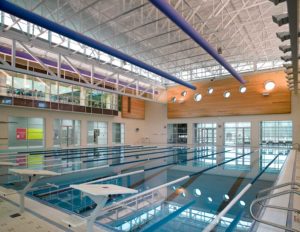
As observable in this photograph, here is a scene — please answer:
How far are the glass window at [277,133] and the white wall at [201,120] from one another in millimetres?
447

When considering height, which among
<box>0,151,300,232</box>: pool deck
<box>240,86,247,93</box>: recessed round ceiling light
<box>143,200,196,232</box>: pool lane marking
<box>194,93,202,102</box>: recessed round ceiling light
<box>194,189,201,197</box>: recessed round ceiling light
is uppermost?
<box>240,86,247,93</box>: recessed round ceiling light

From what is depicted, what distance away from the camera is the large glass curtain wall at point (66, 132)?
618 inches

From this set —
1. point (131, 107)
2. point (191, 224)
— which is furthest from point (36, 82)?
point (191, 224)

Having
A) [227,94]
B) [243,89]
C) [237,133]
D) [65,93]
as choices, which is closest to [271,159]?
[237,133]

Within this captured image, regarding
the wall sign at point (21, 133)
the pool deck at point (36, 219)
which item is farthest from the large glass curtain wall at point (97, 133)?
the pool deck at point (36, 219)

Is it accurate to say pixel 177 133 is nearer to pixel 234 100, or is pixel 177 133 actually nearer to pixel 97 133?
pixel 234 100

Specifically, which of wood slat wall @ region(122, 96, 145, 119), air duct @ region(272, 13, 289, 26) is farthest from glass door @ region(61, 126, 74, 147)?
air duct @ region(272, 13, 289, 26)

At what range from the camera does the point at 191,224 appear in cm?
307

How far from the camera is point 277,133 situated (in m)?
16.3

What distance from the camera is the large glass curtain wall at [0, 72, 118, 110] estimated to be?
13.1 meters

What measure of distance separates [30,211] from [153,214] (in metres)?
1.82

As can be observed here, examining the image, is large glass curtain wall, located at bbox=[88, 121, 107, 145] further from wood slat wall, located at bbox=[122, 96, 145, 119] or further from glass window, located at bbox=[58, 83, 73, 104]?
glass window, located at bbox=[58, 83, 73, 104]

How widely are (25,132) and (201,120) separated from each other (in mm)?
13684

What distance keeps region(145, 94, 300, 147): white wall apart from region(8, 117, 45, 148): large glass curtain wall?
35.4ft
